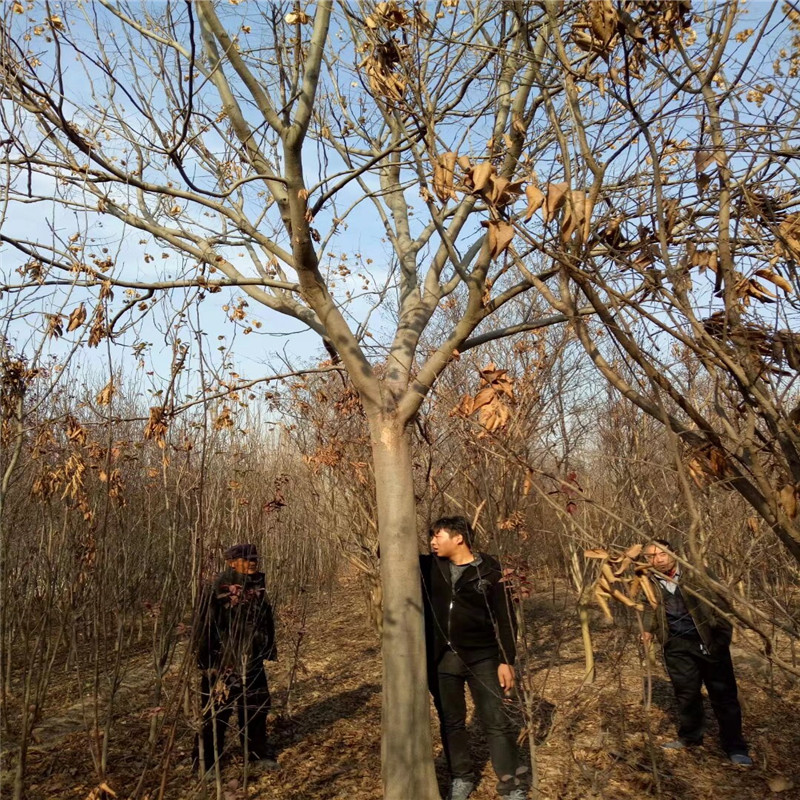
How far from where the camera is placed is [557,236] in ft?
6.05

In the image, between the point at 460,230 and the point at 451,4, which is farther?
the point at 460,230

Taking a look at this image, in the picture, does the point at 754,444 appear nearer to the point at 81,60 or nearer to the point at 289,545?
the point at 81,60

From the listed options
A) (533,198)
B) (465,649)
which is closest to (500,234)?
(533,198)

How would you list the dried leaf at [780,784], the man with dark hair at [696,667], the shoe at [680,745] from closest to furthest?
the dried leaf at [780,784] < the man with dark hair at [696,667] < the shoe at [680,745]

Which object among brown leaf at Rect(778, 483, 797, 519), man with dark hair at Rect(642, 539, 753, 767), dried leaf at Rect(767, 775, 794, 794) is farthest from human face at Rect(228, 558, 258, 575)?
dried leaf at Rect(767, 775, 794, 794)

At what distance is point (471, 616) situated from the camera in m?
4.28

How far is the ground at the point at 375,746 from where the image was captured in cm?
429

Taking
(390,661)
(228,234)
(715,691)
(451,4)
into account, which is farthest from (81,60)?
(715,691)

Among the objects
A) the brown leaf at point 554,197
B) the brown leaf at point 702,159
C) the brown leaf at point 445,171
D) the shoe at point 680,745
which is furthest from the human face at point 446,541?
the brown leaf at point 554,197

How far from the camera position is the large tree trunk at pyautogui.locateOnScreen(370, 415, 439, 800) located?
3939 mm

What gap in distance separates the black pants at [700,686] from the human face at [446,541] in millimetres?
1785

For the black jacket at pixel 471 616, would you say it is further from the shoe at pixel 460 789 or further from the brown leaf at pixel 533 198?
the brown leaf at pixel 533 198

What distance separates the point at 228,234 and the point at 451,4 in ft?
7.41

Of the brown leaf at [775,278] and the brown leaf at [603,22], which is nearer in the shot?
the brown leaf at [775,278]
